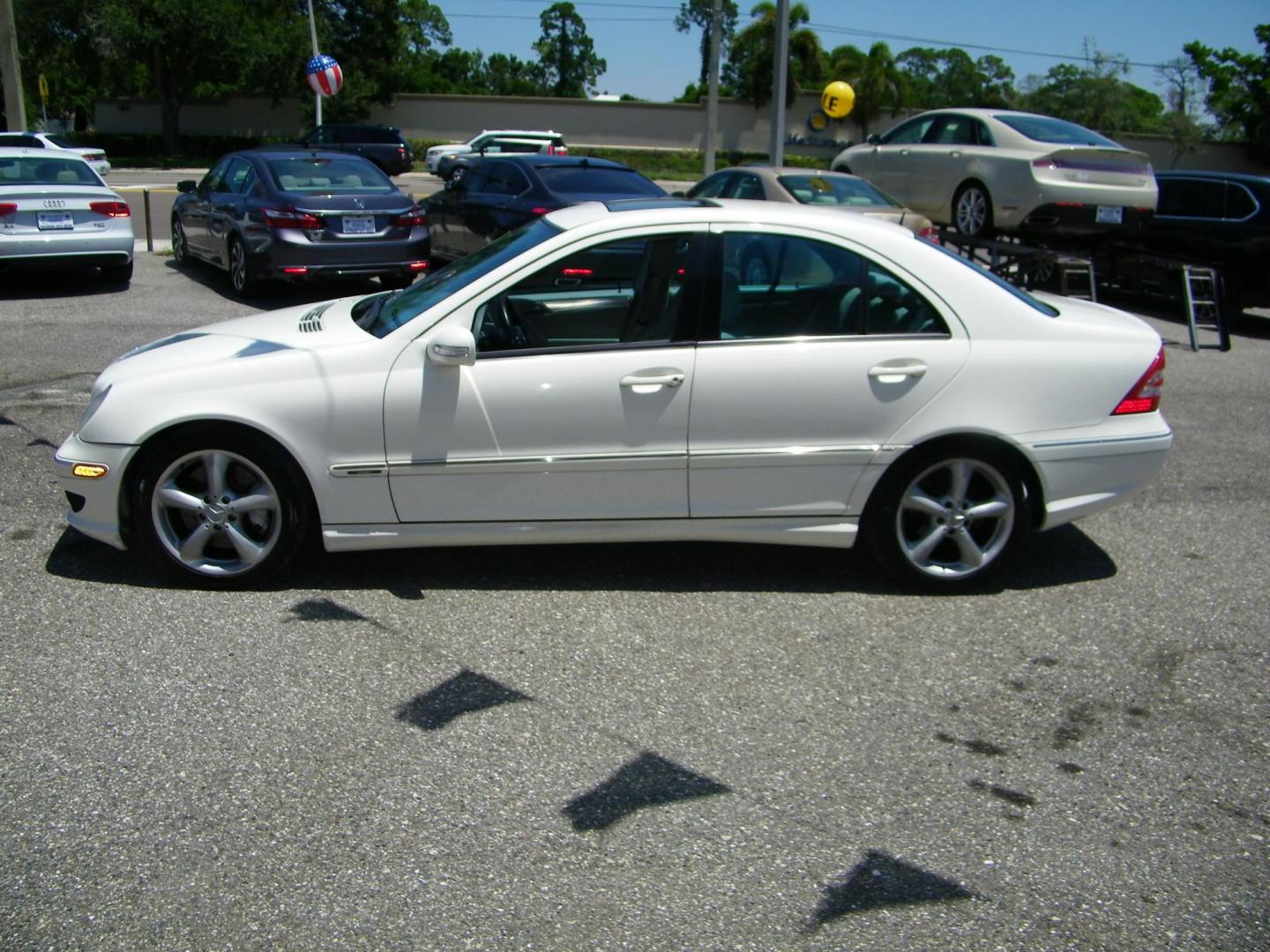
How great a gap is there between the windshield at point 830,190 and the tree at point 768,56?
130 feet

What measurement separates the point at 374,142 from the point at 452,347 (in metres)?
35.1

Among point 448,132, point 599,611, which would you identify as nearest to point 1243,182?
point 599,611

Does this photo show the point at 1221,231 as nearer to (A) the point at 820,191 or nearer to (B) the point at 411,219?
(A) the point at 820,191

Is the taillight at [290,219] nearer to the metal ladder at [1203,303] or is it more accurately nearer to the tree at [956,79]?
the metal ladder at [1203,303]

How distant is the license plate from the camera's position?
1215cm

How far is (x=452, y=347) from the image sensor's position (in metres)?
4.72

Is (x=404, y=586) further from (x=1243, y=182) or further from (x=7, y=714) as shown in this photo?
(x=1243, y=182)

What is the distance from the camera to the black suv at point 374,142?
36406 millimetres

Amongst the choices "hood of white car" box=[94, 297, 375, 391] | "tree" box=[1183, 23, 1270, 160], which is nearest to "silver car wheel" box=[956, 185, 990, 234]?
"hood of white car" box=[94, 297, 375, 391]

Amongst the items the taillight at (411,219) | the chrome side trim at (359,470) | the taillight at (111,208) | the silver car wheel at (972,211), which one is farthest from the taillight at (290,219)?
the chrome side trim at (359,470)

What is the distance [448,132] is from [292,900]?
53.3m

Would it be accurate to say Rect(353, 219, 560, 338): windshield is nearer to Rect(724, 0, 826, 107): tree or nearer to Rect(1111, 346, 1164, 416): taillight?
Rect(1111, 346, 1164, 416): taillight

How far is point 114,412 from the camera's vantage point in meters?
4.88

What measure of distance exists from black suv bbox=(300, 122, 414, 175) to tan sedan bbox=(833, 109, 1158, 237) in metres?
25.2
